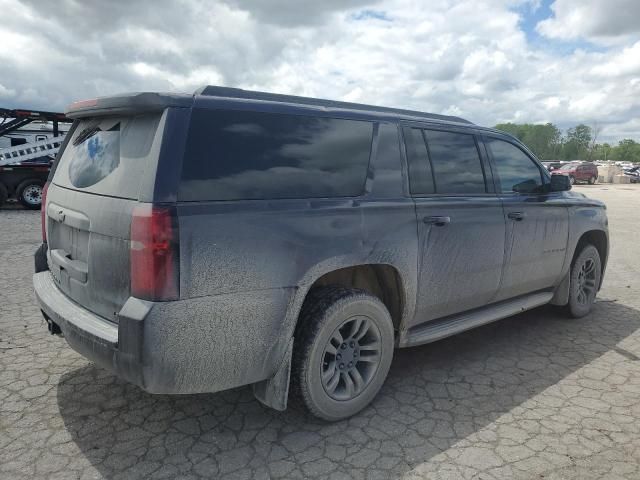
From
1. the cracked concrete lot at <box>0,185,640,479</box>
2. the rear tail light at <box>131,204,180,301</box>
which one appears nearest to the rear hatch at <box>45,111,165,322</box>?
the rear tail light at <box>131,204,180,301</box>

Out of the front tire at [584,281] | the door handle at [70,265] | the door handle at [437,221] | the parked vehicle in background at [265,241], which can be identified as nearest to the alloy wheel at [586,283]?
the front tire at [584,281]

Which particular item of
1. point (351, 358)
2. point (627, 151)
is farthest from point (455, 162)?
point (627, 151)

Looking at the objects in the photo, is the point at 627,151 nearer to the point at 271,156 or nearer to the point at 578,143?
the point at 578,143

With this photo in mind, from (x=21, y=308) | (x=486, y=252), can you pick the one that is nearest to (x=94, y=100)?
(x=486, y=252)

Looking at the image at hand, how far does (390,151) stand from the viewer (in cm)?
322

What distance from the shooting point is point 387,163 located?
10.5ft

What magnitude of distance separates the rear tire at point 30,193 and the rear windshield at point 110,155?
12.1m

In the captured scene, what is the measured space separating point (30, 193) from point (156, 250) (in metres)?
13.6

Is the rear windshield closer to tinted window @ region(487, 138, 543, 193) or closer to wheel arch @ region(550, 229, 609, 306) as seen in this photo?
tinted window @ region(487, 138, 543, 193)

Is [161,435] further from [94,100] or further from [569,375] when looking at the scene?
[569,375]

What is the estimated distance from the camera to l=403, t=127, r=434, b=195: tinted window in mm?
3322

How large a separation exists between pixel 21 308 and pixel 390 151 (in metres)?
3.96

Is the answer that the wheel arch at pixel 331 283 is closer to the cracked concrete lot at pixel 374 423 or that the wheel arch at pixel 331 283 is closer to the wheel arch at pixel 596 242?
the cracked concrete lot at pixel 374 423

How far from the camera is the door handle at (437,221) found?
3.28 meters
